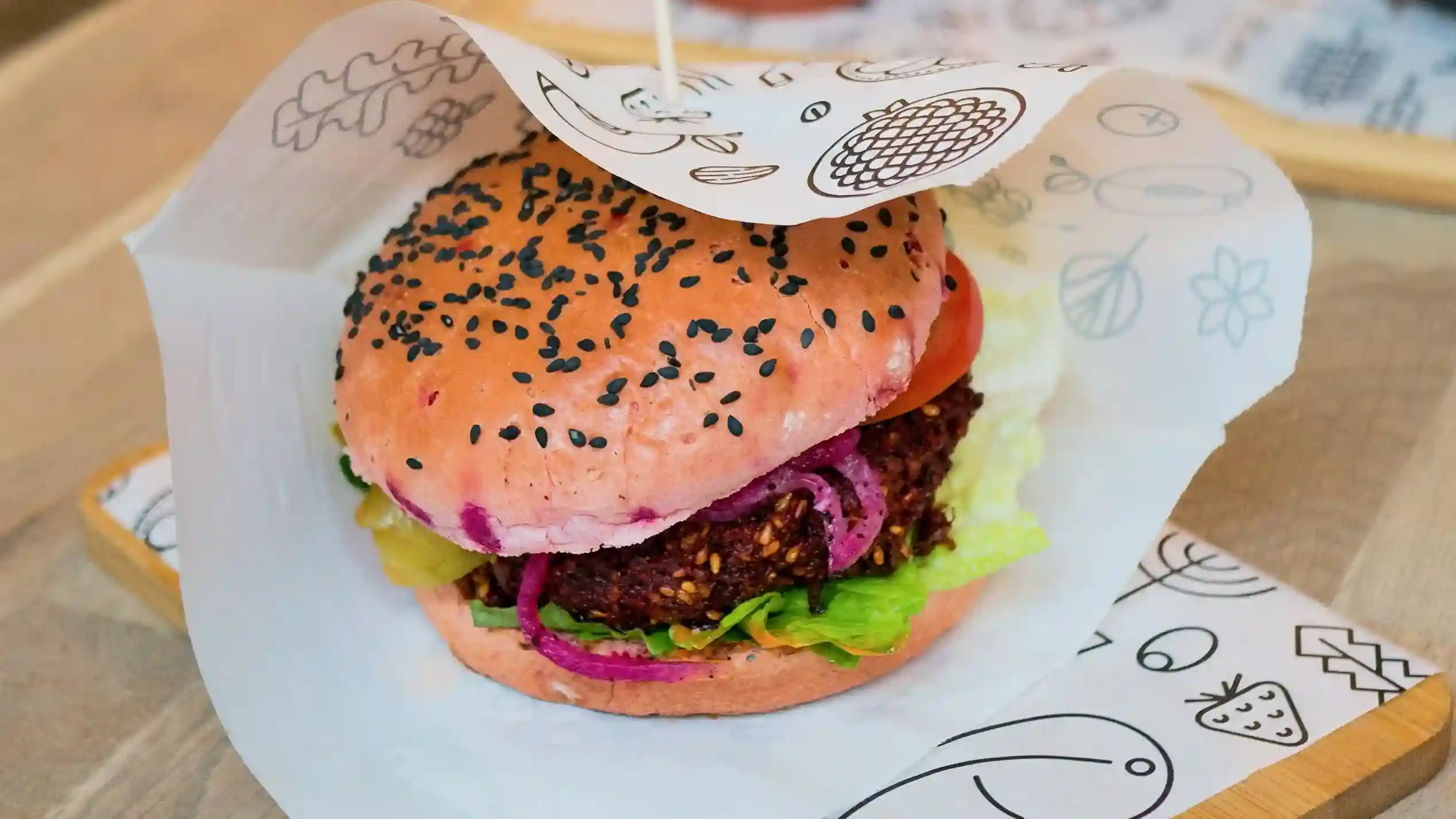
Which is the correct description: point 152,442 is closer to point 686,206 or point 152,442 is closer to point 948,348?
point 686,206

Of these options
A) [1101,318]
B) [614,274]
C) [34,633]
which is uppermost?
[614,274]

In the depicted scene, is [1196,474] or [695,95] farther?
[1196,474]

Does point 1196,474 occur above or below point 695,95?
below

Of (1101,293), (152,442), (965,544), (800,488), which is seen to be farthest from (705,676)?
(152,442)

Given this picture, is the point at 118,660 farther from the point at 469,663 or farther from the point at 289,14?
the point at 289,14

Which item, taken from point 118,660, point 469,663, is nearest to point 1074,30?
point 469,663

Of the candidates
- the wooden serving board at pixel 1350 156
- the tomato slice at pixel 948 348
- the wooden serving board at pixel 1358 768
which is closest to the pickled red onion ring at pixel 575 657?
the tomato slice at pixel 948 348
